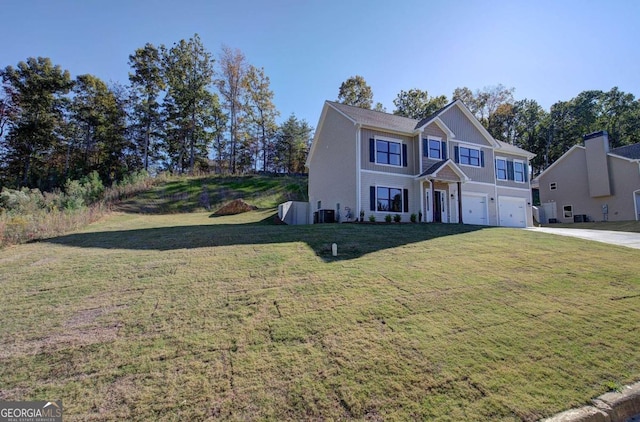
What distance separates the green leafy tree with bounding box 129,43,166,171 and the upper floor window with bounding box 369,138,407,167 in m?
29.8

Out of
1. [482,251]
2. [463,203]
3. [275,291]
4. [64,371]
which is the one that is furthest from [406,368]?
[463,203]

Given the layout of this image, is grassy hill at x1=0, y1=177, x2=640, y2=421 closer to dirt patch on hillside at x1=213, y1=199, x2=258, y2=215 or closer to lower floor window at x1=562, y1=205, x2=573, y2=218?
dirt patch on hillside at x1=213, y1=199, x2=258, y2=215

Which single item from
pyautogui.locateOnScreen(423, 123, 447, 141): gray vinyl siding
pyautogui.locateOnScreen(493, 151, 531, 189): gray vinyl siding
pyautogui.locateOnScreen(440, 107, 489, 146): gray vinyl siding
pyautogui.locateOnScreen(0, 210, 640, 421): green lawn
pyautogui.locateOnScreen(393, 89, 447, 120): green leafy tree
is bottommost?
pyautogui.locateOnScreen(0, 210, 640, 421): green lawn

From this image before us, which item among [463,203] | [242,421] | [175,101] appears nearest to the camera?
[242,421]

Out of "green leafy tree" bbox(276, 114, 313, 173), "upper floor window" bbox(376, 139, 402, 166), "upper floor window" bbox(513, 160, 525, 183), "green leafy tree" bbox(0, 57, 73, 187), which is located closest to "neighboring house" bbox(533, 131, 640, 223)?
"upper floor window" bbox(513, 160, 525, 183)

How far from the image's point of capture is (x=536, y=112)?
135 feet

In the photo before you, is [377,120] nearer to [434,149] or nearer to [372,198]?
[434,149]

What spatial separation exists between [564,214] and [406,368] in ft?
108

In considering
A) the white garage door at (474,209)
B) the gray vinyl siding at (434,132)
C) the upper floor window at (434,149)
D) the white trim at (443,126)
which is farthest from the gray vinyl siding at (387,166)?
the white garage door at (474,209)

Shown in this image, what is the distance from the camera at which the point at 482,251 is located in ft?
29.5

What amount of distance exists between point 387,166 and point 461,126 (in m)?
6.46

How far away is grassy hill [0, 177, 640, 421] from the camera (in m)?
3.08

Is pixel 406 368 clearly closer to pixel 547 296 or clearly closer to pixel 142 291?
pixel 547 296

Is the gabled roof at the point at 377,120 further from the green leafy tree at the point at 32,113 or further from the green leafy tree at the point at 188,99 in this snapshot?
Answer: the green leafy tree at the point at 32,113
